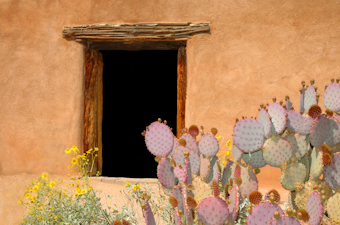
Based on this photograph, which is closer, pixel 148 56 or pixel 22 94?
pixel 22 94

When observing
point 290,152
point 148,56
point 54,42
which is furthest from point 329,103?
point 148,56

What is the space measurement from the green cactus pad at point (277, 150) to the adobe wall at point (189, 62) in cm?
218

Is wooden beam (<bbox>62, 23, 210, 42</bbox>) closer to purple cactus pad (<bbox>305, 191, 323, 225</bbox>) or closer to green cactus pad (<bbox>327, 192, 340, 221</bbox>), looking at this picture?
green cactus pad (<bbox>327, 192, 340, 221</bbox>)

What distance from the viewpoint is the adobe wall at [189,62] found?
15.6 feet

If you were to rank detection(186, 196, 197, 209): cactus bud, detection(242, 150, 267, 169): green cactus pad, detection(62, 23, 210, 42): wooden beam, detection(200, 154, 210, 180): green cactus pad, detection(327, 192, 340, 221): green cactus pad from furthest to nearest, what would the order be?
detection(62, 23, 210, 42): wooden beam → detection(242, 150, 267, 169): green cactus pad → detection(200, 154, 210, 180): green cactus pad → detection(327, 192, 340, 221): green cactus pad → detection(186, 196, 197, 209): cactus bud

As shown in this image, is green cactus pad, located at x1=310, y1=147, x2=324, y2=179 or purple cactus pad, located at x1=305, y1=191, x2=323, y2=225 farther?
green cactus pad, located at x1=310, y1=147, x2=324, y2=179

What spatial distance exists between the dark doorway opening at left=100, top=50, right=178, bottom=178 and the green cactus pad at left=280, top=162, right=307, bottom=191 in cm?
538

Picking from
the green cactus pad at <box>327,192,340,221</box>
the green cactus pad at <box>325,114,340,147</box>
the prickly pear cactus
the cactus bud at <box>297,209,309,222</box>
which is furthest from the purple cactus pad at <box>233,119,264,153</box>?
the cactus bud at <box>297,209,309,222</box>

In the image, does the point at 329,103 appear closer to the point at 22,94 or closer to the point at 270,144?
the point at 270,144

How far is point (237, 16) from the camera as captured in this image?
16.1ft

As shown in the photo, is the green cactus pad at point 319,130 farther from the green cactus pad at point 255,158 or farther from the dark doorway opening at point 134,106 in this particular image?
the dark doorway opening at point 134,106

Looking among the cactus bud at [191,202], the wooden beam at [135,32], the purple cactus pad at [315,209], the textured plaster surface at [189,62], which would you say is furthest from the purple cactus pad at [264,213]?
the wooden beam at [135,32]

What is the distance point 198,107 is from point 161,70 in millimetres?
3465

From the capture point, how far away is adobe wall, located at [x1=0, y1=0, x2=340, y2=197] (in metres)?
4.76
